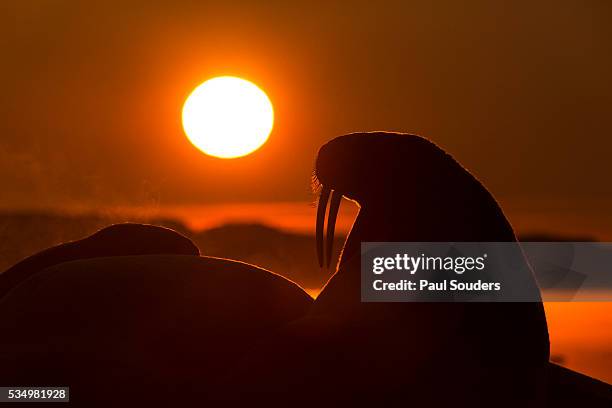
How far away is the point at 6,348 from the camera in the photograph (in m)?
A: 6.32

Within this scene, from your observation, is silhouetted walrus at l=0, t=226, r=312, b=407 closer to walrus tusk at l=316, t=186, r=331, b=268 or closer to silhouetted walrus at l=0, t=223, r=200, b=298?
walrus tusk at l=316, t=186, r=331, b=268

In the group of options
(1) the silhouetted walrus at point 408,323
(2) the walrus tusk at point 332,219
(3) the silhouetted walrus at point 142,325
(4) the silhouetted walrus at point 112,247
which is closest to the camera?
(1) the silhouetted walrus at point 408,323

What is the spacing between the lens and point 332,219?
671 centimetres

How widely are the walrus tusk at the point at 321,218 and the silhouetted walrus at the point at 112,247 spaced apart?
4.99ft

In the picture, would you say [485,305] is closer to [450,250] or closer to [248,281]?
[450,250]

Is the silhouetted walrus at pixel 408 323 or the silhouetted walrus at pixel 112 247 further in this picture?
the silhouetted walrus at pixel 112 247

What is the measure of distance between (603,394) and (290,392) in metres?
3.22

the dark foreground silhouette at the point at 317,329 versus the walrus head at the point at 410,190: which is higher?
the walrus head at the point at 410,190

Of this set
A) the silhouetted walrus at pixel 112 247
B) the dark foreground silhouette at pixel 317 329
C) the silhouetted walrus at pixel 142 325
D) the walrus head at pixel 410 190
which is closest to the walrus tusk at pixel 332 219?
the dark foreground silhouette at pixel 317 329

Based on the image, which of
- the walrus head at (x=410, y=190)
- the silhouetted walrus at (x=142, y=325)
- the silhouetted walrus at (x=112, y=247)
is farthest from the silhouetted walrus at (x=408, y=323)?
the silhouetted walrus at (x=112, y=247)

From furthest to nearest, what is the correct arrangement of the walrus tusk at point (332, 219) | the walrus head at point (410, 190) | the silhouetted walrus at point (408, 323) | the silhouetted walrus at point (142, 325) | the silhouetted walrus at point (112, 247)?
the silhouetted walrus at point (112, 247), the walrus tusk at point (332, 219), the walrus head at point (410, 190), the silhouetted walrus at point (142, 325), the silhouetted walrus at point (408, 323)

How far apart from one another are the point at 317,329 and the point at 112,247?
2.99 m

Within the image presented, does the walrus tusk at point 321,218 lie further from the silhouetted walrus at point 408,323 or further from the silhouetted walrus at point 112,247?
the silhouetted walrus at point 112,247

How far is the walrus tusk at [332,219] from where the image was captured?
657 cm
